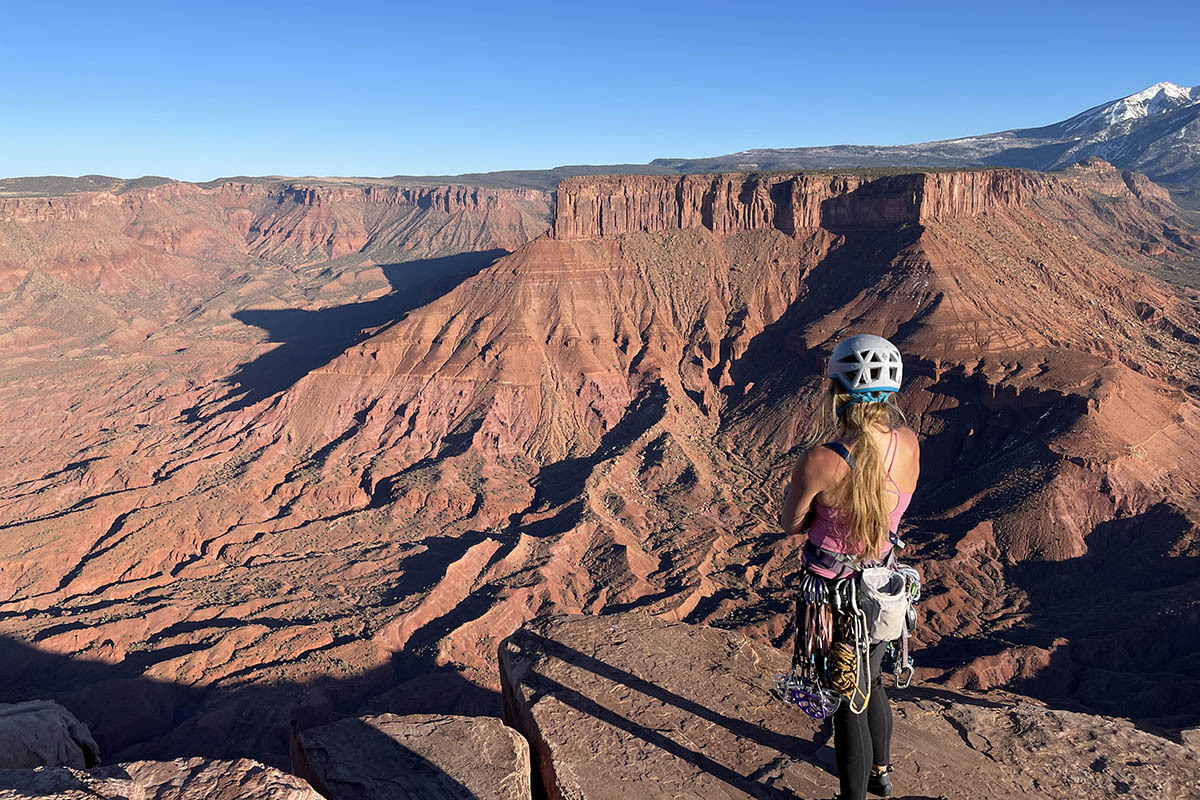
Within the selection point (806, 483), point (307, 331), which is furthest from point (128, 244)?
point (806, 483)

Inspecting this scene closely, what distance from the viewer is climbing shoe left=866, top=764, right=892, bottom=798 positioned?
23.2 feet

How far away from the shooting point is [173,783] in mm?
6637

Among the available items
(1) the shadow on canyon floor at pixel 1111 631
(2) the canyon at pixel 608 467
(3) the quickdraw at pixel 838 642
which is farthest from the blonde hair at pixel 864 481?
(1) the shadow on canyon floor at pixel 1111 631

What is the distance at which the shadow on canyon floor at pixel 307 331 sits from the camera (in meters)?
86.8

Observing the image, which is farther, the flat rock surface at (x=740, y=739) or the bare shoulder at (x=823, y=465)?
the flat rock surface at (x=740, y=739)

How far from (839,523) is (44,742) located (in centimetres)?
1525

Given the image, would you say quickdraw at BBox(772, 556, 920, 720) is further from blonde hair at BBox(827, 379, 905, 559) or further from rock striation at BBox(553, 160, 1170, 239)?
rock striation at BBox(553, 160, 1170, 239)

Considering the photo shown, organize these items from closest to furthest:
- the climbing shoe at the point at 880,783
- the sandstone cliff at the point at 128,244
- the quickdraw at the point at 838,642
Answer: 1. the quickdraw at the point at 838,642
2. the climbing shoe at the point at 880,783
3. the sandstone cliff at the point at 128,244

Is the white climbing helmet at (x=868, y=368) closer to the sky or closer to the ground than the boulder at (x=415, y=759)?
closer to the sky

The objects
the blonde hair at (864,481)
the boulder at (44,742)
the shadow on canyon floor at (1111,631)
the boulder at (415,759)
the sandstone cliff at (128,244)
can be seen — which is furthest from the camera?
the sandstone cliff at (128,244)

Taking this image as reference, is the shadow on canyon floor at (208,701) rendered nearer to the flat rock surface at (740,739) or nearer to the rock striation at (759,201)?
the flat rock surface at (740,739)

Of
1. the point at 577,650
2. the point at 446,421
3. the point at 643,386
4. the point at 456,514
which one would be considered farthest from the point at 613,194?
the point at 577,650

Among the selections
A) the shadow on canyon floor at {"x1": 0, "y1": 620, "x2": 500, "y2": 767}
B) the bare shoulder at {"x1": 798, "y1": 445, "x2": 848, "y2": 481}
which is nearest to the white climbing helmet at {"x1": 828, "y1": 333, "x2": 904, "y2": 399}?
the bare shoulder at {"x1": 798, "y1": 445, "x2": 848, "y2": 481}

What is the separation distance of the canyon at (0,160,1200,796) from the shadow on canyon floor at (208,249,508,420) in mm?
1290
